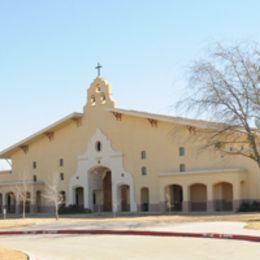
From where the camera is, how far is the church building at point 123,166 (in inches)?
1769

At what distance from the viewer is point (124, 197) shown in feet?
176

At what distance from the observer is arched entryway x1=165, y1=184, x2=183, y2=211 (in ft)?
157

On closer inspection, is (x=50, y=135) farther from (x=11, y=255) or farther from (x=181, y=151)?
(x=11, y=255)

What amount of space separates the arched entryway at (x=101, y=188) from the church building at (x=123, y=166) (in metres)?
0.09

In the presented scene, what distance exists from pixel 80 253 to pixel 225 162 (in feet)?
94.2

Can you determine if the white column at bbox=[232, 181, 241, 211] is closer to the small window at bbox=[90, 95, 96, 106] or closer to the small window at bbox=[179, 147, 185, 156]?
the small window at bbox=[179, 147, 185, 156]

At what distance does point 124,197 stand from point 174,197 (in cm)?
572

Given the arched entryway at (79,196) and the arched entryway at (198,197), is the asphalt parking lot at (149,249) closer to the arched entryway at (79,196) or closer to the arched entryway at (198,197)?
the arched entryway at (198,197)

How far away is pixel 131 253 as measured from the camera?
16.8m

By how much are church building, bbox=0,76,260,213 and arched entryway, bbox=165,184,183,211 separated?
3.1 inches

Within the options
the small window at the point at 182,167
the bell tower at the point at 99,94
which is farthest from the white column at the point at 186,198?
the bell tower at the point at 99,94

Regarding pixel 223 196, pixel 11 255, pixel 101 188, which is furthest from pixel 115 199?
pixel 11 255

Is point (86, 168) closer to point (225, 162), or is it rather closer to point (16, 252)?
point (225, 162)

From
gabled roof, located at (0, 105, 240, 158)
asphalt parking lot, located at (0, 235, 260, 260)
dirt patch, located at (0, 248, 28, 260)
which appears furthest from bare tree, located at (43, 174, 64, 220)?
dirt patch, located at (0, 248, 28, 260)
